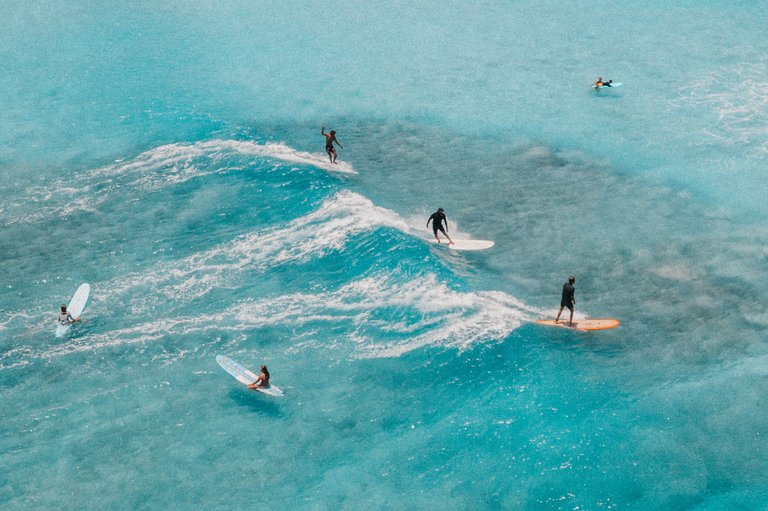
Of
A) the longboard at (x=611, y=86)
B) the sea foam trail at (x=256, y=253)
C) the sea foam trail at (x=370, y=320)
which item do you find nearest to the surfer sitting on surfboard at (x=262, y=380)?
the sea foam trail at (x=370, y=320)

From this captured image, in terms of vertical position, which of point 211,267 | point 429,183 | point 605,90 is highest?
point 605,90

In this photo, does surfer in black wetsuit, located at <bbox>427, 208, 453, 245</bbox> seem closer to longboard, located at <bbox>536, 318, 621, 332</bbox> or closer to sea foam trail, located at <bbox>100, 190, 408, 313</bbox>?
sea foam trail, located at <bbox>100, 190, 408, 313</bbox>

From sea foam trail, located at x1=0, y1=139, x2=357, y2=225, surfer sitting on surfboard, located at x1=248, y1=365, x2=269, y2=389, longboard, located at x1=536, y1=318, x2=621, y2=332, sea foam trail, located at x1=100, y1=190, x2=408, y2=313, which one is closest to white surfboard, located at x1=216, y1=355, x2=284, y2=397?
surfer sitting on surfboard, located at x1=248, y1=365, x2=269, y2=389

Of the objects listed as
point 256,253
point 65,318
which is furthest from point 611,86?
point 65,318

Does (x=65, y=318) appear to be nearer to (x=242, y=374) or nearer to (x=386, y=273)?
(x=242, y=374)

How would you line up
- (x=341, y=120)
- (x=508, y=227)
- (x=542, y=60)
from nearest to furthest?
(x=508, y=227) → (x=341, y=120) → (x=542, y=60)

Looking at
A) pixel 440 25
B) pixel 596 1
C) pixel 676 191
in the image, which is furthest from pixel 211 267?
pixel 596 1

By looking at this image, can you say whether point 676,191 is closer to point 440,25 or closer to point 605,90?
point 605,90

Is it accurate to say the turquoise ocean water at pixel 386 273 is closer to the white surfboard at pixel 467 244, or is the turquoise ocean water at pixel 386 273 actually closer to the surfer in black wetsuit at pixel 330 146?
the white surfboard at pixel 467 244
